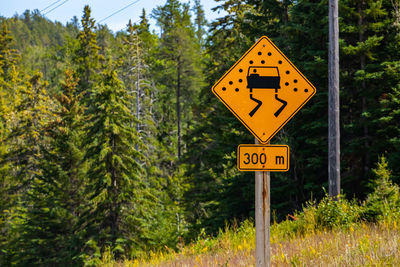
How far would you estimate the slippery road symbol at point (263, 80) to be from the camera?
4301mm

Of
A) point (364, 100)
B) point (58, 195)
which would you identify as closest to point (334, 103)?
point (364, 100)

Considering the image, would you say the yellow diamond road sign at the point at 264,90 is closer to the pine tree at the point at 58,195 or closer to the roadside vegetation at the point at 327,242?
the roadside vegetation at the point at 327,242

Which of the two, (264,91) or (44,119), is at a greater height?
(44,119)

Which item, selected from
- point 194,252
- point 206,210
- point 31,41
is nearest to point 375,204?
point 194,252

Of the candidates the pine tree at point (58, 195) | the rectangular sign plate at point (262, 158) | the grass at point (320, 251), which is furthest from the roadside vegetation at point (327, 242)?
the pine tree at point (58, 195)

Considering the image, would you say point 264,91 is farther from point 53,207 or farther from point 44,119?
point 44,119

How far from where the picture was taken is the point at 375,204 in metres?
8.30

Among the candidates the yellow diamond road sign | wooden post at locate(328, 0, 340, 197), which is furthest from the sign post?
wooden post at locate(328, 0, 340, 197)

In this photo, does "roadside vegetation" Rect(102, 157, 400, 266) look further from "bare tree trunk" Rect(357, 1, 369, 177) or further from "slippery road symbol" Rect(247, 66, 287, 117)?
"bare tree trunk" Rect(357, 1, 369, 177)

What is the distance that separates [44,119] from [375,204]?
32.4m

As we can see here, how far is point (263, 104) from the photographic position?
430cm

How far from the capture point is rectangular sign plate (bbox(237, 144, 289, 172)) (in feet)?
13.8

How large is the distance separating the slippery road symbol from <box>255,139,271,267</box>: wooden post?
2.36ft

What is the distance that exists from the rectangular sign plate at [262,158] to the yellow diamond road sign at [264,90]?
0.37 feet
